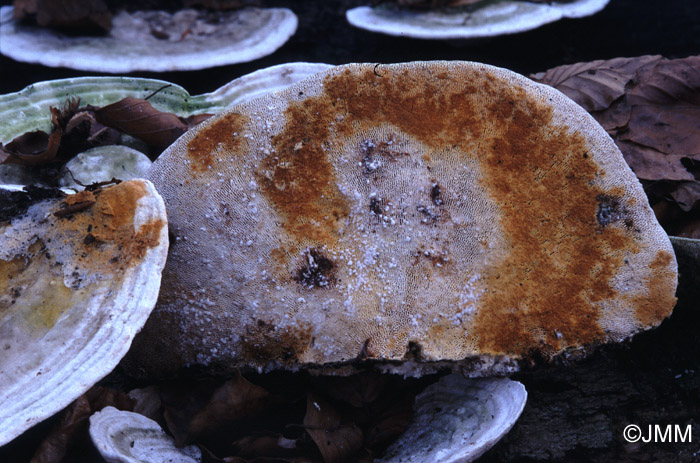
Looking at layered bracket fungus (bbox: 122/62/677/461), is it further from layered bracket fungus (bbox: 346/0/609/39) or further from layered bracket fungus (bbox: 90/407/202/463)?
Result: layered bracket fungus (bbox: 346/0/609/39)

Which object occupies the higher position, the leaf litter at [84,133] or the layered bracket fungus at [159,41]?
the leaf litter at [84,133]

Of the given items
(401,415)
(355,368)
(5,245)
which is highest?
(5,245)

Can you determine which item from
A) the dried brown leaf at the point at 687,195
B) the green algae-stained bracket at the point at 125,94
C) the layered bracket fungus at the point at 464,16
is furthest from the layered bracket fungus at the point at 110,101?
the dried brown leaf at the point at 687,195

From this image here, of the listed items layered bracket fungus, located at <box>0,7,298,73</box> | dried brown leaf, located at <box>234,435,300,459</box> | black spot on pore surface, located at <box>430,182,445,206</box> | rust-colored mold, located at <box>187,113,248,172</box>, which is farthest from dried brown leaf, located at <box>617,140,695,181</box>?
layered bracket fungus, located at <box>0,7,298,73</box>

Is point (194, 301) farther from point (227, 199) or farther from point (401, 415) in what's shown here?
point (401, 415)

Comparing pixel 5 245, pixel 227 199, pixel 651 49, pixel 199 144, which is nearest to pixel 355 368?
pixel 227 199

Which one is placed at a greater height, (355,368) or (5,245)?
(5,245)

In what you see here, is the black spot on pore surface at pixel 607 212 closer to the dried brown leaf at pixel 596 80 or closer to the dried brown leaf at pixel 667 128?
the dried brown leaf at pixel 667 128

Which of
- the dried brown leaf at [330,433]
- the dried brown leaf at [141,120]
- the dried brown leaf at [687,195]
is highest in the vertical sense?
the dried brown leaf at [141,120]
